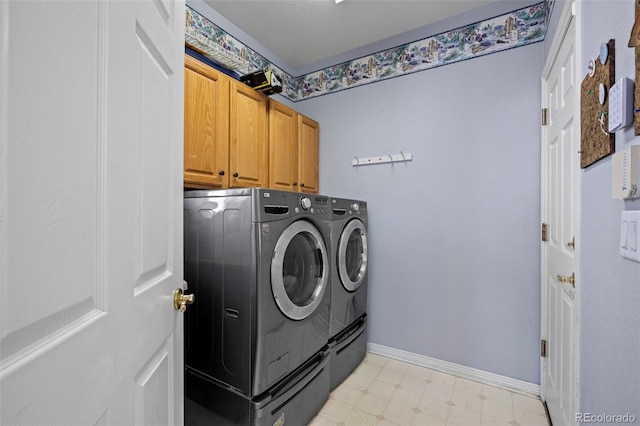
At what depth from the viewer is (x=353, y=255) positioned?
2.28 metres

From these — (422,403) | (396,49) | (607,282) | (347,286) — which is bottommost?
(422,403)

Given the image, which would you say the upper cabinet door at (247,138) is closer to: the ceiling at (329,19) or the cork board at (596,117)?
the ceiling at (329,19)

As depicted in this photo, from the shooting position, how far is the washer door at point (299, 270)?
4.67 ft

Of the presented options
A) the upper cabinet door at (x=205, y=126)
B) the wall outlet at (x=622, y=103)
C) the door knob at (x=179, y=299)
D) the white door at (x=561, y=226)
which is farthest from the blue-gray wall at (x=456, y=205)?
the door knob at (x=179, y=299)

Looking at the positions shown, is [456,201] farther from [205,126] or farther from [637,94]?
[205,126]

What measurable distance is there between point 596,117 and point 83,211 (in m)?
1.37

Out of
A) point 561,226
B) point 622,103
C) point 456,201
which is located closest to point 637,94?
point 622,103

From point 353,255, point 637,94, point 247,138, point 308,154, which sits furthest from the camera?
point 308,154

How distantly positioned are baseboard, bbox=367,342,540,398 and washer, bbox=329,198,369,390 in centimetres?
21

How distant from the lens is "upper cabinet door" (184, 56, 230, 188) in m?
1.59

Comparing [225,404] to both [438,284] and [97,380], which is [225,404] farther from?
[438,284]

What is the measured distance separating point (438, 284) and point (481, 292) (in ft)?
0.97

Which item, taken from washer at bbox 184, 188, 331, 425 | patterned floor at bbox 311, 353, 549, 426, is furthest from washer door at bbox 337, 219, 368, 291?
patterned floor at bbox 311, 353, 549, 426

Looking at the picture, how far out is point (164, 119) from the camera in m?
0.77
